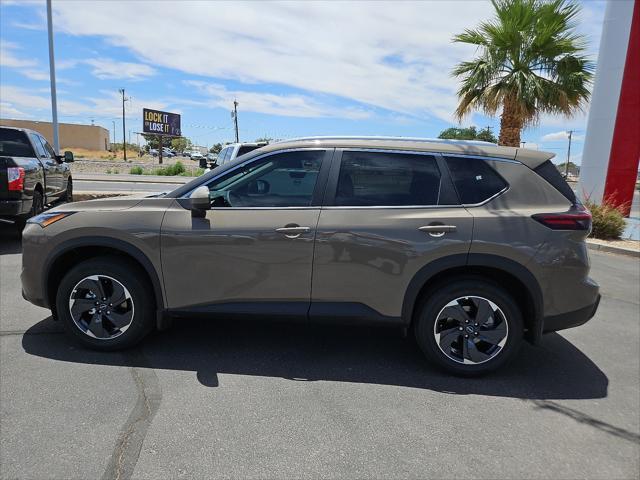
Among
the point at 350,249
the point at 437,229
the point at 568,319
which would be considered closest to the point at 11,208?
the point at 350,249

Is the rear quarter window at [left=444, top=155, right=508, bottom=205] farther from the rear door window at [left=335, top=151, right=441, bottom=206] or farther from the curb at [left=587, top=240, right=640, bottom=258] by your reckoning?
the curb at [left=587, top=240, right=640, bottom=258]

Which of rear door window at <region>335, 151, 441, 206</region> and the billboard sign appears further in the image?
the billboard sign

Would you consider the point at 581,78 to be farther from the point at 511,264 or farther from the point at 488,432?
the point at 488,432

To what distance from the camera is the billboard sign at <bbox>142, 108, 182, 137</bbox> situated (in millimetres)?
63094

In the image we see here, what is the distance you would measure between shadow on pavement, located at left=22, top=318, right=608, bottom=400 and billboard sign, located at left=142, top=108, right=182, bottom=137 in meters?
64.2

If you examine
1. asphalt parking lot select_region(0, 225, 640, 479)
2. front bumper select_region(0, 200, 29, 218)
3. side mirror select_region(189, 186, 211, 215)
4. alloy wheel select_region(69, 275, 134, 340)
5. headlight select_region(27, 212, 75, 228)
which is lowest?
asphalt parking lot select_region(0, 225, 640, 479)

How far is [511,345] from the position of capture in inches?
142

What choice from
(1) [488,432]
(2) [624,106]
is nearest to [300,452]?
(1) [488,432]

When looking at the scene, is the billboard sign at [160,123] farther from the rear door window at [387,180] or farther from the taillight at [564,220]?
the taillight at [564,220]

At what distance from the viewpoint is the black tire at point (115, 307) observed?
12.3 ft

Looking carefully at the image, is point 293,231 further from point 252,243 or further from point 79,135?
point 79,135

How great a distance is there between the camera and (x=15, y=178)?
717 centimetres

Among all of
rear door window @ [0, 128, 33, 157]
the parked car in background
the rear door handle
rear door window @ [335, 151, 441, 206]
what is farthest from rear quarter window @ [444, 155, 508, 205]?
rear door window @ [0, 128, 33, 157]

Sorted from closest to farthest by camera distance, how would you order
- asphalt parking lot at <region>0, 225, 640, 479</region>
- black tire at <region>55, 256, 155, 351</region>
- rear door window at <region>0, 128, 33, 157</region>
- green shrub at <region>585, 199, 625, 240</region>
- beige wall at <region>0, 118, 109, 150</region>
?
asphalt parking lot at <region>0, 225, 640, 479</region> → black tire at <region>55, 256, 155, 351</region> → rear door window at <region>0, 128, 33, 157</region> → green shrub at <region>585, 199, 625, 240</region> → beige wall at <region>0, 118, 109, 150</region>
